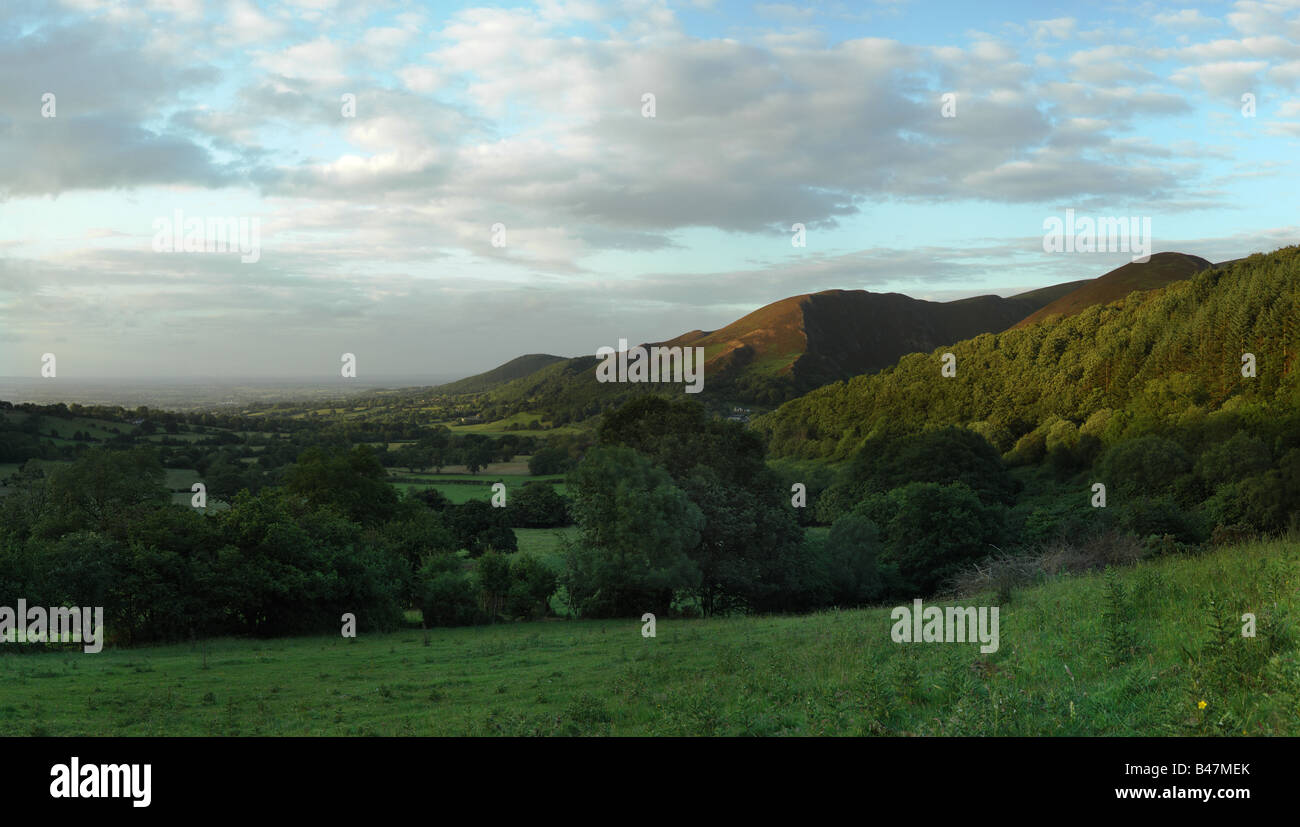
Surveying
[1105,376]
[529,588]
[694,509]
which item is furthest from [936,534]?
[1105,376]

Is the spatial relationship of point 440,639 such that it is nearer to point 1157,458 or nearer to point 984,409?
point 1157,458

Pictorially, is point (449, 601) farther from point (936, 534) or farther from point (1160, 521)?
point (1160, 521)

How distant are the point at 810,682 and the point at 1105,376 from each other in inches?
4985

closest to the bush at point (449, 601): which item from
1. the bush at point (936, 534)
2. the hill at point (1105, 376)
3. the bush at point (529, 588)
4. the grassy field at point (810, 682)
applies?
the bush at point (529, 588)

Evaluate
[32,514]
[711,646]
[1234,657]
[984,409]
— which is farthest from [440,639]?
[984,409]

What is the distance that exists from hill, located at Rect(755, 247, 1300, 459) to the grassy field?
8531 centimetres

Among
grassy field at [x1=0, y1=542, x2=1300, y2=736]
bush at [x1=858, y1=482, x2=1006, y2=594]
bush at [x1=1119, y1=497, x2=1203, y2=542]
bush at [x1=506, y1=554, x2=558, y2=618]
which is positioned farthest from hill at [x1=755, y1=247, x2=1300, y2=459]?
grassy field at [x1=0, y1=542, x2=1300, y2=736]

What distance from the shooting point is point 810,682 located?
1208 centimetres

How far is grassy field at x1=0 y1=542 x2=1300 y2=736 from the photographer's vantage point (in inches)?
339

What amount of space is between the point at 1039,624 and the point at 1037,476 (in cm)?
9747

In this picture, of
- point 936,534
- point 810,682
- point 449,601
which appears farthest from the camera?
point 936,534

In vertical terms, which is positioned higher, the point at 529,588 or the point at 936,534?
the point at 936,534

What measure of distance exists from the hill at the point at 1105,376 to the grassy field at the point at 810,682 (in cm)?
8531

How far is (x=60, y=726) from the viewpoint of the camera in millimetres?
13938
